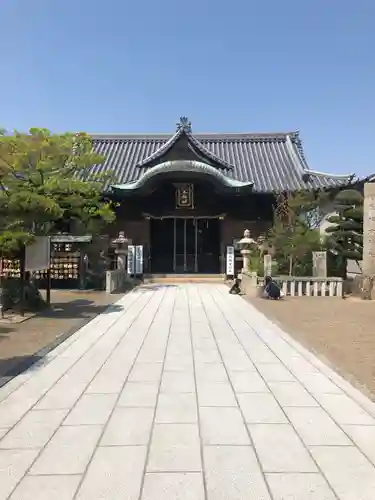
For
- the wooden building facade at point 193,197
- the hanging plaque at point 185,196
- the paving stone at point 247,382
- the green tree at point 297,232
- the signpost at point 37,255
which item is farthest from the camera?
the hanging plaque at point 185,196

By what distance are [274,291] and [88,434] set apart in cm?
1170

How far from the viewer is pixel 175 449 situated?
3.72 metres

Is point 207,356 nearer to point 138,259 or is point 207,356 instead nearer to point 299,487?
point 299,487

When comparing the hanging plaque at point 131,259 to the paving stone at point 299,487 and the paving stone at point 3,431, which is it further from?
the paving stone at point 299,487

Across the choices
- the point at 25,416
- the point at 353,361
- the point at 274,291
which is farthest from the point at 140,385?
the point at 274,291

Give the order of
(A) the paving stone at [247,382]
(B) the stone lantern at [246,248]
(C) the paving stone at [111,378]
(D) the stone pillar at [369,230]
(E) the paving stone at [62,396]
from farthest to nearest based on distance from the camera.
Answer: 1. (B) the stone lantern at [246,248]
2. (D) the stone pillar at [369,230]
3. (A) the paving stone at [247,382]
4. (C) the paving stone at [111,378]
5. (E) the paving stone at [62,396]

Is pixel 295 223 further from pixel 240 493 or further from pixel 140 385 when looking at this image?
pixel 240 493

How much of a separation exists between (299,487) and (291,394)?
217 cm

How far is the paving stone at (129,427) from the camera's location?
3.88 m

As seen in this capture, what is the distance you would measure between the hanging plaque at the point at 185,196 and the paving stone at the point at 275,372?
1807cm

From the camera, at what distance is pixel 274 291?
15117 mm

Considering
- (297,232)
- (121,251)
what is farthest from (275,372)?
(121,251)

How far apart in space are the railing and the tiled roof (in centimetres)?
806

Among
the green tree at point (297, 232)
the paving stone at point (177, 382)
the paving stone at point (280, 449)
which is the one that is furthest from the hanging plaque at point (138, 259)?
the paving stone at point (280, 449)
